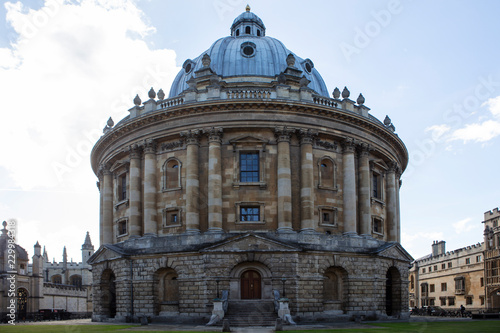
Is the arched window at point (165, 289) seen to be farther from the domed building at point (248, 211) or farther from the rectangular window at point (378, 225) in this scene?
the rectangular window at point (378, 225)

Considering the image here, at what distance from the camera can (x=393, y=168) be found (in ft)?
172

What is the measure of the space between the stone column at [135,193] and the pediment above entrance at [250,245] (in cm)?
831

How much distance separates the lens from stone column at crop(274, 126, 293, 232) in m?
41.5

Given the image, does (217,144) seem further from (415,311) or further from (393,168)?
(415,311)

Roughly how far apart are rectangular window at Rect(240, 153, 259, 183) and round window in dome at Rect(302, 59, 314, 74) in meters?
15.1

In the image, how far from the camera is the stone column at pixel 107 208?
5041 centimetres

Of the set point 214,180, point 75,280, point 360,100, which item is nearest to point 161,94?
point 214,180

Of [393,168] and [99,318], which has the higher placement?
[393,168]

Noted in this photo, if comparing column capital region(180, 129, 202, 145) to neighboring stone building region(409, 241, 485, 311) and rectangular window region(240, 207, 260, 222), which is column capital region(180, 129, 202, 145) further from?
neighboring stone building region(409, 241, 485, 311)

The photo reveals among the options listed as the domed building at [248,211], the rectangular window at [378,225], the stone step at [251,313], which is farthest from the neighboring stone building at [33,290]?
the rectangular window at [378,225]

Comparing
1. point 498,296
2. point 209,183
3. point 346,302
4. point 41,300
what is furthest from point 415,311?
point 41,300

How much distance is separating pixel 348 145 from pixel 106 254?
871 inches

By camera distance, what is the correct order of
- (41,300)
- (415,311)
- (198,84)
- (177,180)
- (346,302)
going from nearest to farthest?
(346,302), (177,180), (198,84), (415,311), (41,300)

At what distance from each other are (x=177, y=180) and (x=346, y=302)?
53.9ft
